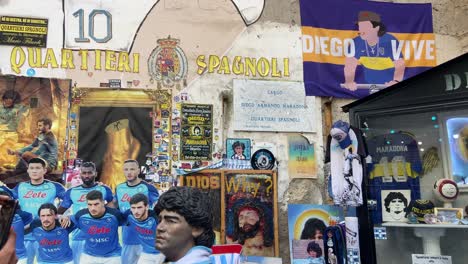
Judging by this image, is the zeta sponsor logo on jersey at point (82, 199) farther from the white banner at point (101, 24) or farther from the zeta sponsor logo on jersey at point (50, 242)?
the white banner at point (101, 24)

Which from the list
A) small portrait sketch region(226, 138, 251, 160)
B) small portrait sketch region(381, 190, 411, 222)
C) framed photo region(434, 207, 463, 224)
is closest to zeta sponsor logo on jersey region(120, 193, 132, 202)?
small portrait sketch region(226, 138, 251, 160)

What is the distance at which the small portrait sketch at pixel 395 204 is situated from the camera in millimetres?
4652

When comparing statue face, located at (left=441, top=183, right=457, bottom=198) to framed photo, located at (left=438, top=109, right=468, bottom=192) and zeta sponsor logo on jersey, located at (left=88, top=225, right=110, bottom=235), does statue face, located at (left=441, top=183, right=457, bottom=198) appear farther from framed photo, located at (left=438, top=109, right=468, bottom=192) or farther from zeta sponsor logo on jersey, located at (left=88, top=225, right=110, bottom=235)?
zeta sponsor logo on jersey, located at (left=88, top=225, right=110, bottom=235)

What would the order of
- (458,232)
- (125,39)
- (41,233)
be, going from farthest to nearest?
(125,39) → (41,233) → (458,232)

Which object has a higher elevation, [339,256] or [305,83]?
[305,83]

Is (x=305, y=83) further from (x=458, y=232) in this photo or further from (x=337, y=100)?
(x=458, y=232)

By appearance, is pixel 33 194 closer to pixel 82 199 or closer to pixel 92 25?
pixel 82 199

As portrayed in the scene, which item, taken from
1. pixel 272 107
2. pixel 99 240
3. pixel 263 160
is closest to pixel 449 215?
pixel 263 160

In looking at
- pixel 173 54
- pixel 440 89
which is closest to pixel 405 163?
pixel 440 89

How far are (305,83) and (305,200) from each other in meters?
1.43

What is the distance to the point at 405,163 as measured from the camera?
4.81 m

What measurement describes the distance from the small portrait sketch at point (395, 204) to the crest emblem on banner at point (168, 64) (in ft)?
8.54

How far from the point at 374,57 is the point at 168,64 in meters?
2.64

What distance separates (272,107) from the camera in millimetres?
5523
